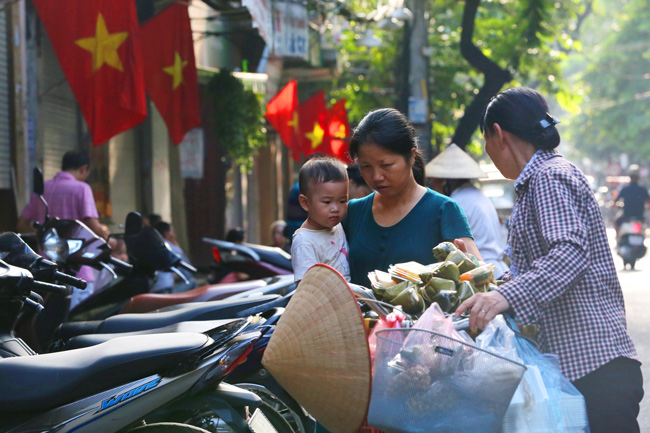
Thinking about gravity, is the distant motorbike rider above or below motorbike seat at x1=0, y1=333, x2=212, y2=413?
below

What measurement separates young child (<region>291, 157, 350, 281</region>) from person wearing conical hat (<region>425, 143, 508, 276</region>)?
2597 millimetres

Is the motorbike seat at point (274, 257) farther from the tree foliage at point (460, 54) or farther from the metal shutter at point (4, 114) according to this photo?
the tree foliage at point (460, 54)

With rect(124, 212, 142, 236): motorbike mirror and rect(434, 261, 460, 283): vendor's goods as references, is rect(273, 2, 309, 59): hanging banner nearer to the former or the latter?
rect(124, 212, 142, 236): motorbike mirror

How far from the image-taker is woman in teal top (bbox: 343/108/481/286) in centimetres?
322

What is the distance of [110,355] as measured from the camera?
9.71 ft

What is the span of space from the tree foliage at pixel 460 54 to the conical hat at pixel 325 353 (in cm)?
1091

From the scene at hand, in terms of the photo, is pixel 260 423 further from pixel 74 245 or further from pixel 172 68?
pixel 172 68

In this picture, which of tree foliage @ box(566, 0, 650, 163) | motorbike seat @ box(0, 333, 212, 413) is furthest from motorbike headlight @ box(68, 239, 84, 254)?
tree foliage @ box(566, 0, 650, 163)

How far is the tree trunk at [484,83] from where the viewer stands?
429 inches

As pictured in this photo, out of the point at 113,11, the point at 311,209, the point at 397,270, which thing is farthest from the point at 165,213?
the point at 397,270

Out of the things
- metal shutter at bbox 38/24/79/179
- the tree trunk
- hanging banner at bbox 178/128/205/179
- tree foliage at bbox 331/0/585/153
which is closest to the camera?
metal shutter at bbox 38/24/79/179

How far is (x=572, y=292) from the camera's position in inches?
103

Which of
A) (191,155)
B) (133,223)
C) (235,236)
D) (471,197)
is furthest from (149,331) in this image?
(191,155)

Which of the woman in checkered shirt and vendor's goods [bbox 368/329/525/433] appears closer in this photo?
vendor's goods [bbox 368/329/525/433]
